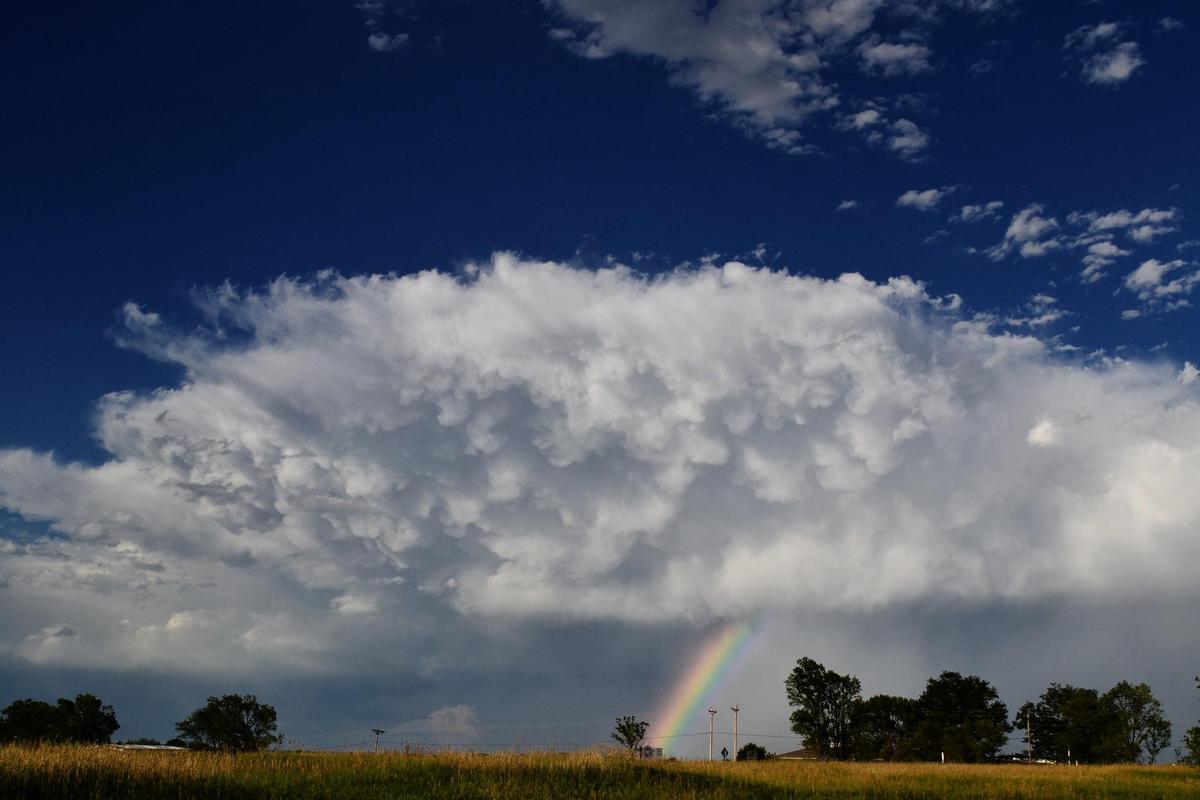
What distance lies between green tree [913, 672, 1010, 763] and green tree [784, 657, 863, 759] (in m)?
12.2

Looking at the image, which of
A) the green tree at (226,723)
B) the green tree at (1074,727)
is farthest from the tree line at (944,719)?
the green tree at (226,723)

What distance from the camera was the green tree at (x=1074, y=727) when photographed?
13738 centimetres

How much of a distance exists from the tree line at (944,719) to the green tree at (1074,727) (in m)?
0.15

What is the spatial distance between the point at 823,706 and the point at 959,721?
2320 cm

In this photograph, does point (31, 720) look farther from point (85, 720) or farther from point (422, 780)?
point (422, 780)

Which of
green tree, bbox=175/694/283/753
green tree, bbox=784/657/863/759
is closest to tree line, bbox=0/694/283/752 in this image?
green tree, bbox=175/694/283/753

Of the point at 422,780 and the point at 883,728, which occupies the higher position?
the point at 422,780

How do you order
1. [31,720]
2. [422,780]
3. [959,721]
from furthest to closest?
1. [959,721]
2. [31,720]
3. [422,780]

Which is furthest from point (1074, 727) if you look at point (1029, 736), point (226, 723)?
point (226, 723)

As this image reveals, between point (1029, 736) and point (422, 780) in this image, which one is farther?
point (1029, 736)

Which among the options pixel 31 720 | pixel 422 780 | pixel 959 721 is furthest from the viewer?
pixel 959 721

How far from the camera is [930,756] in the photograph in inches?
5689

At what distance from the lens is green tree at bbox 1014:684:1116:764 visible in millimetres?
137375

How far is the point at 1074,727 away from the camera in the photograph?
13900 cm
